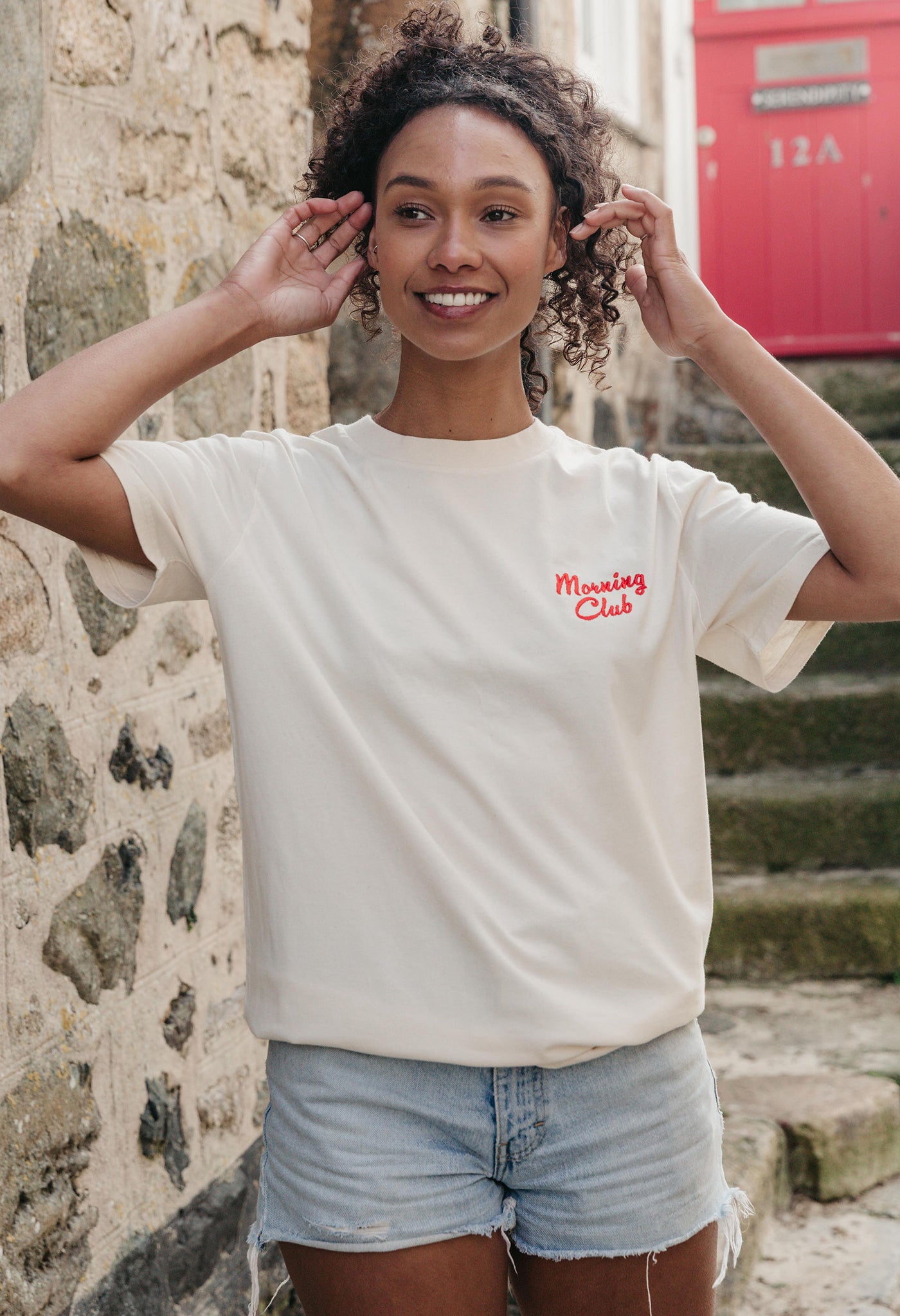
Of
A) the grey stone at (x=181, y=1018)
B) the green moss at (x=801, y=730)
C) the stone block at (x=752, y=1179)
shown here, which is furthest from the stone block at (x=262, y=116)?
the green moss at (x=801, y=730)

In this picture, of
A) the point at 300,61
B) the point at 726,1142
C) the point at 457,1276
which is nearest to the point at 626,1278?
the point at 457,1276

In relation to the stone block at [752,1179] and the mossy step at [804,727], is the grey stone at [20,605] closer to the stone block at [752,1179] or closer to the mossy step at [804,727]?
the stone block at [752,1179]

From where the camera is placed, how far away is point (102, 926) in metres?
1.87

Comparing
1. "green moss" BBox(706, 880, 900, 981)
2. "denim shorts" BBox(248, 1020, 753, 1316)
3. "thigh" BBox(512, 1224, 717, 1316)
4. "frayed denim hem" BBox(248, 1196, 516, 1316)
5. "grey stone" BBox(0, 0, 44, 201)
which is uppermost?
"grey stone" BBox(0, 0, 44, 201)

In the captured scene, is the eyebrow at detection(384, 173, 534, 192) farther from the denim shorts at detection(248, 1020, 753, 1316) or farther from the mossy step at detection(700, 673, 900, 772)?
the mossy step at detection(700, 673, 900, 772)

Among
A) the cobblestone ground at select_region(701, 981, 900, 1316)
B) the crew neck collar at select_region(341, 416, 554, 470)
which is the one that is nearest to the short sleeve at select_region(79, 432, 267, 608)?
the crew neck collar at select_region(341, 416, 554, 470)

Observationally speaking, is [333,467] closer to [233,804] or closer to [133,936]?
[133,936]

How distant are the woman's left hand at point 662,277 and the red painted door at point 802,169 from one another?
433 centimetres

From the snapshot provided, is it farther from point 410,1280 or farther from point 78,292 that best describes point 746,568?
point 78,292

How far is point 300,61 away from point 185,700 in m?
1.24

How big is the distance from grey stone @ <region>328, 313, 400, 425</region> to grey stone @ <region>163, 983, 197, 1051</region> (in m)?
1.77

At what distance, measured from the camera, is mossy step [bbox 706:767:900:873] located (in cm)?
412

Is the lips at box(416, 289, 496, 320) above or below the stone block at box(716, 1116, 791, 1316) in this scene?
above

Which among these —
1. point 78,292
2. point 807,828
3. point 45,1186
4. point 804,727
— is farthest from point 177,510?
point 804,727
